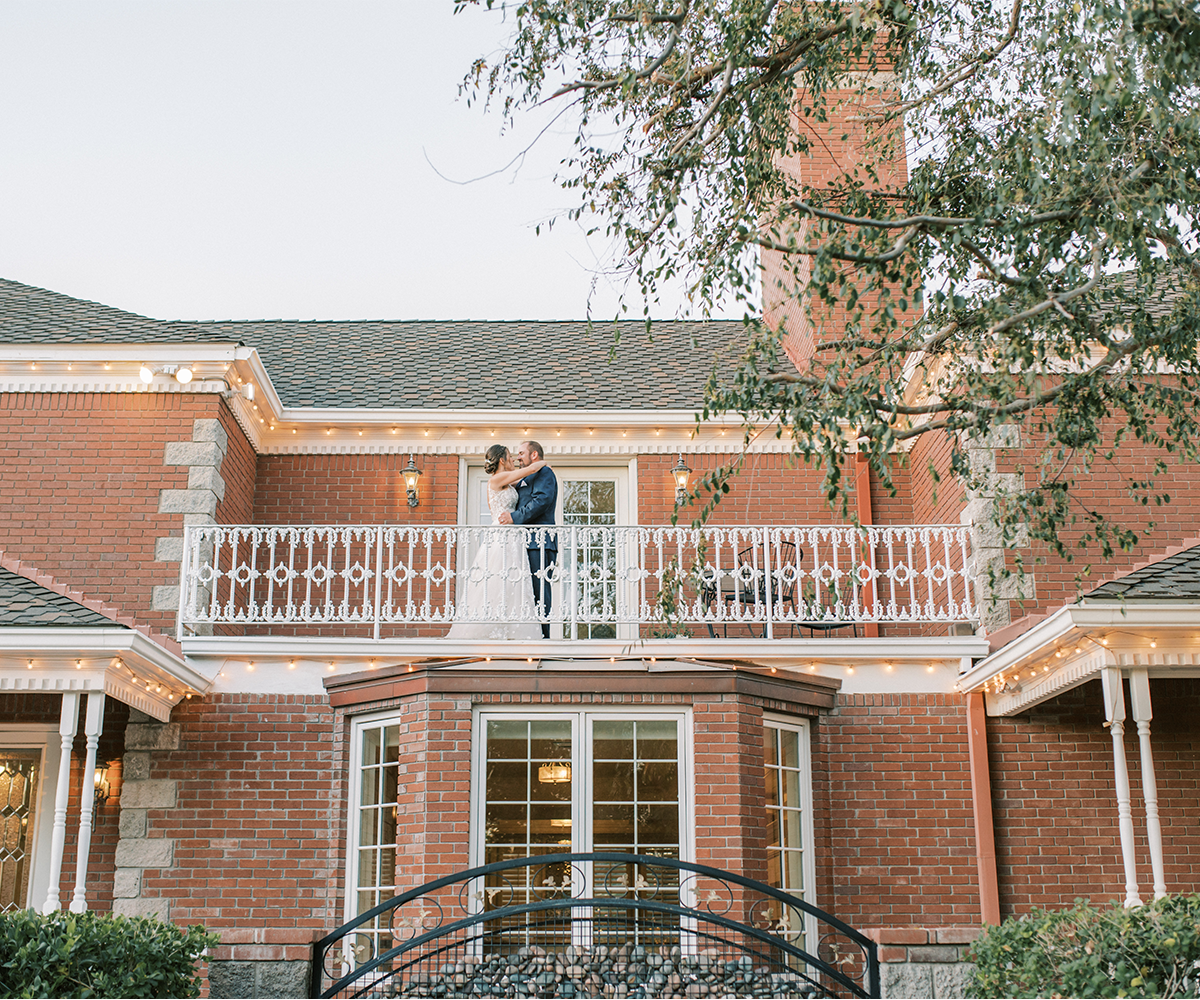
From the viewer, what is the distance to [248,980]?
→ 6148 millimetres

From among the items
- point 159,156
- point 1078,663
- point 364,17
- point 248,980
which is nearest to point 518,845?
point 248,980

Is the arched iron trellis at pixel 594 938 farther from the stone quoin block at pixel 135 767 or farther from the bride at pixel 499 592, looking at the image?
the stone quoin block at pixel 135 767

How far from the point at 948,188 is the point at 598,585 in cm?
498

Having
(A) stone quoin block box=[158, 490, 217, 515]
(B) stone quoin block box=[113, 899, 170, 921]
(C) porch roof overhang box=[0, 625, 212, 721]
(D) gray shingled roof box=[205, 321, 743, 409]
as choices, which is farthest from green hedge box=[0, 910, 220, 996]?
(D) gray shingled roof box=[205, 321, 743, 409]

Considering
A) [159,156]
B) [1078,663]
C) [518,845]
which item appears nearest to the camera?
[1078,663]

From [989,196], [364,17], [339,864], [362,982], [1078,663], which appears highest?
[364,17]

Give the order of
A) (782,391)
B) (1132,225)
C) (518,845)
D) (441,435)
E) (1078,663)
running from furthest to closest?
1. (441,435)
2. (518,845)
3. (1078,663)
4. (782,391)
5. (1132,225)

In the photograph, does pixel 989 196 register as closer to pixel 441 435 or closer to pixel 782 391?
pixel 782 391

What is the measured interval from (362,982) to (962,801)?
4.70 metres

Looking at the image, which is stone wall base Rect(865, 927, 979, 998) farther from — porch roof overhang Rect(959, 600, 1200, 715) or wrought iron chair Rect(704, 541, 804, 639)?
wrought iron chair Rect(704, 541, 804, 639)

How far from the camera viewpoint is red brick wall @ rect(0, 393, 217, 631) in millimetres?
9672

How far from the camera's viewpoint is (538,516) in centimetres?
972

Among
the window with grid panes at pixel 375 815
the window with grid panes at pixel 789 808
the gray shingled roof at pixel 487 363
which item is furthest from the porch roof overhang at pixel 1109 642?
the window with grid panes at pixel 375 815

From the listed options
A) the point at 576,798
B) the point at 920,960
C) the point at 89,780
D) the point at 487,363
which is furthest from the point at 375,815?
the point at 487,363
